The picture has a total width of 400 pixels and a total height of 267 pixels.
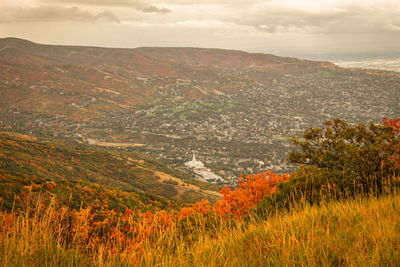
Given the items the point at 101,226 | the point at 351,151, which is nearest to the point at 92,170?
the point at 351,151

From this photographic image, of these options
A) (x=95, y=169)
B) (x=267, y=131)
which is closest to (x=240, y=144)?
(x=267, y=131)

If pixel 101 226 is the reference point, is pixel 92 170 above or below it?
below

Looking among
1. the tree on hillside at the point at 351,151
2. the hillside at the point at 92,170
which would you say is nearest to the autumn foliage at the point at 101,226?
the tree on hillside at the point at 351,151

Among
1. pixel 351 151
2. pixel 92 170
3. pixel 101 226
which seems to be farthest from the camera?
pixel 92 170

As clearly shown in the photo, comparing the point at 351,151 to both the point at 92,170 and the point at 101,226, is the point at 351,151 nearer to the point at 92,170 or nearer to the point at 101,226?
the point at 101,226

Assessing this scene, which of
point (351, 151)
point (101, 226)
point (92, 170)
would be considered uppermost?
point (351, 151)

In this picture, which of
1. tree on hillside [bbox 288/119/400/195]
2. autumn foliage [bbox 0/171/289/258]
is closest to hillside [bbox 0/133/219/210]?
tree on hillside [bbox 288/119/400/195]

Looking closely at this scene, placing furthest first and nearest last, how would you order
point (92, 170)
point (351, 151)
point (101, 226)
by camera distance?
point (92, 170)
point (351, 151)
point (101, 226)

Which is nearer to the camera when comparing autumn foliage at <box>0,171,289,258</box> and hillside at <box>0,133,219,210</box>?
autumn foliage at <box>0,171,289,258</box>

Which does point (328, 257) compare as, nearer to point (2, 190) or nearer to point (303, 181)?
point (303, 181)

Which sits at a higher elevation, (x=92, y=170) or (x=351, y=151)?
(x=351, y=151)

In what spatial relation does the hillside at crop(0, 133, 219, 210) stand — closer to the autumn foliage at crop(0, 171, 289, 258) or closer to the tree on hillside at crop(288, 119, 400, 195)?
the tree on hillside at crop(288, 119, 400, 195)

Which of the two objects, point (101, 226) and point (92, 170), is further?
point (92, 170)

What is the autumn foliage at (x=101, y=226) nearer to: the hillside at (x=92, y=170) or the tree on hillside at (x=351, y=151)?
the tree on hillside at (x=351, y=151)
